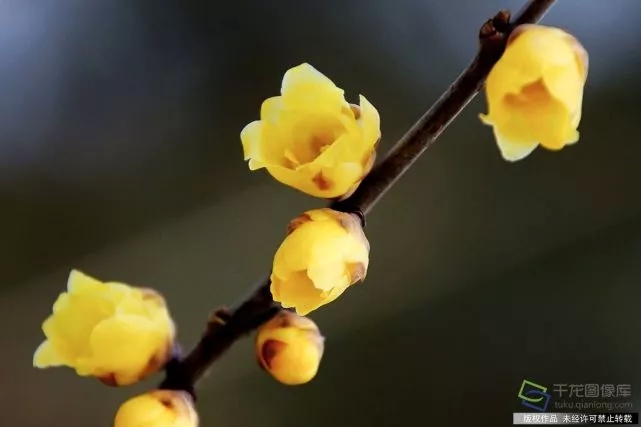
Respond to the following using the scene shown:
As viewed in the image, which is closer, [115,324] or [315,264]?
[315,264]

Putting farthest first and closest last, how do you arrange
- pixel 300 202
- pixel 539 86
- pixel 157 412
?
pixel 300 202
pixel 157 412
pixel 539 86

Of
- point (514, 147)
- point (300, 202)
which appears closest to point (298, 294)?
point (514, 147)

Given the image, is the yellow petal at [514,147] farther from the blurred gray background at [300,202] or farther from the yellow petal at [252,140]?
the blurred gray background at [300,202]

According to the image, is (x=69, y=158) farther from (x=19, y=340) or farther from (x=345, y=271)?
(x=345, y=271)

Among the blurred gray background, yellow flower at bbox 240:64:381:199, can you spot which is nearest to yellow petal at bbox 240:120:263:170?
yellow flower at bbox 240:64:381:199


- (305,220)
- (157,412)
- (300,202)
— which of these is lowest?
(157,412)

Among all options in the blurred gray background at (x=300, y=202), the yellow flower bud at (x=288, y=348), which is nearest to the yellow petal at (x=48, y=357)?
the yellow flower bud at (x=288, y=348)

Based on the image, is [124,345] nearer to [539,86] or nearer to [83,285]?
[83,285]
